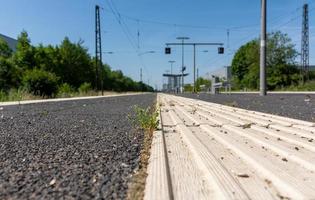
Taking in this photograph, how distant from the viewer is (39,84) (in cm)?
2625

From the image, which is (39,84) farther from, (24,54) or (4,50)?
(4,50)

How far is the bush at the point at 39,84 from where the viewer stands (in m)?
25.9

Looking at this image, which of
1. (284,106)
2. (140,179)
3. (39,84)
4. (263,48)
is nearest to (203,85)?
(39,84)

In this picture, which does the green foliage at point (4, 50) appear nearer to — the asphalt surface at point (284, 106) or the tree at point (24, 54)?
the tree at point (24, 54)

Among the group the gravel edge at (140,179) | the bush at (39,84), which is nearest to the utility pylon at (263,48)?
the bush at (39,84)

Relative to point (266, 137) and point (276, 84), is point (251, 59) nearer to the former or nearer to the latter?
point (276, 84)

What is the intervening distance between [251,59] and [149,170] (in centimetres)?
6729

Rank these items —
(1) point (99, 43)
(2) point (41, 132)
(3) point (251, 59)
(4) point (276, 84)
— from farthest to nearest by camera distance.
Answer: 1. (3) point (251, 59)
2. (4) point (276, 84)
3. (1) point (99, 43)
4. (2) point (41, 132)

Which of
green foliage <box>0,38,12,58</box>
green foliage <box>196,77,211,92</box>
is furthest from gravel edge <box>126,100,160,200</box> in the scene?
green foliage <box>196,77,211,92</box>

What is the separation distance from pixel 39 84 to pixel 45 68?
922 inches

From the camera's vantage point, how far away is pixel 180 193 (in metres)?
2.43

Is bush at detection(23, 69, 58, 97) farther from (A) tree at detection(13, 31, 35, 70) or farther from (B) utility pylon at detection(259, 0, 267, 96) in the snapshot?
(A) tree at detection(13, 31, 35, 70)

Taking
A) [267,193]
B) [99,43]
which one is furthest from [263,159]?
[99,43]

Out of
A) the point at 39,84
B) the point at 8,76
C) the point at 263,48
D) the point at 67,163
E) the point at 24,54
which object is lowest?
the point at 67,163
